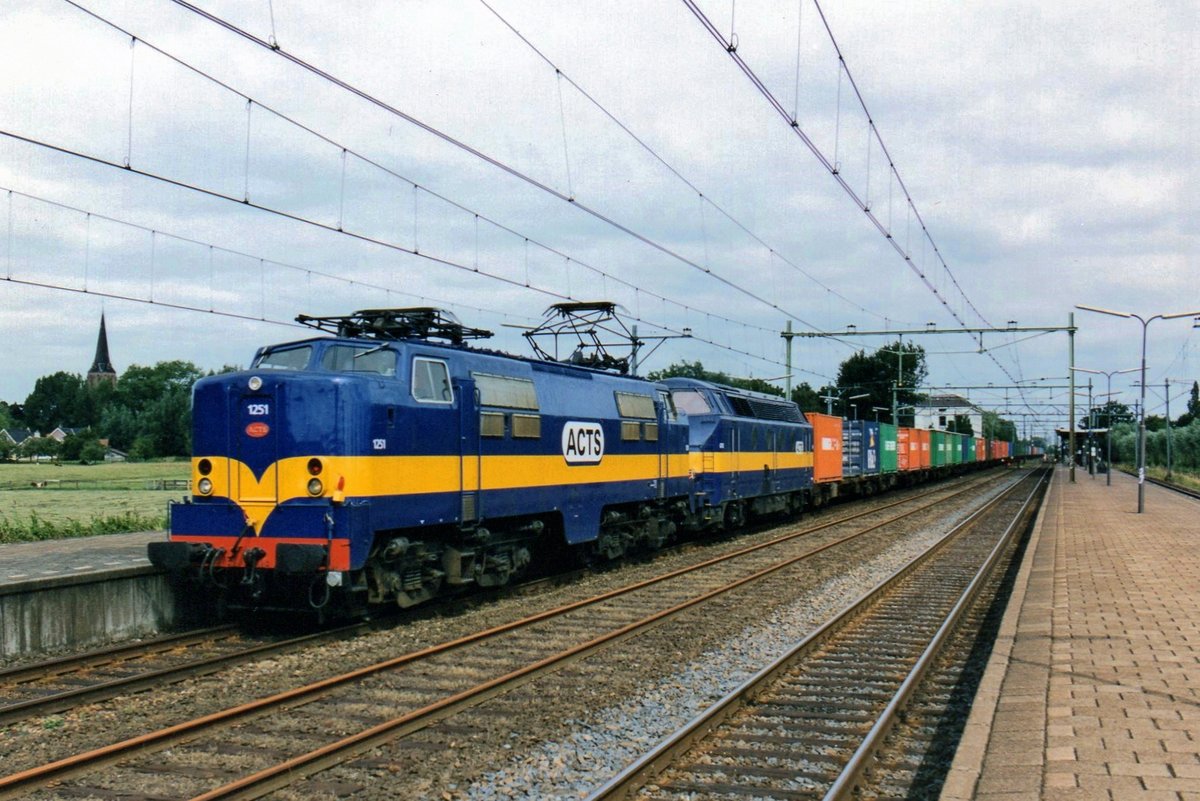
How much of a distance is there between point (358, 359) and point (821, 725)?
657 centimetres

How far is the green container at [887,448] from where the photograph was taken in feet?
142

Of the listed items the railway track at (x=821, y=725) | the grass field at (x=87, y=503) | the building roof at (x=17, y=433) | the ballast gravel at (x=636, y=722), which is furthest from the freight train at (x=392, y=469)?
the building roof at (x=17, y=433)

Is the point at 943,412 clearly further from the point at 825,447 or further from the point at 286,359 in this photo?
the point at 286,359

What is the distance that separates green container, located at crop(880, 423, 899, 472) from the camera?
1706 inches

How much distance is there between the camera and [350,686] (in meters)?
9.22

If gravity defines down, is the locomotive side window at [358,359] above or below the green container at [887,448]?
above

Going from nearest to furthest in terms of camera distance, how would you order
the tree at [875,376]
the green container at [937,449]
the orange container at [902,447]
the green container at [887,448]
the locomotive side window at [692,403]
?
the locomotive side window at [692,403], the green container at [887,448], the orange container at [902,447], the green container at [937,449], the tree at [875,376]

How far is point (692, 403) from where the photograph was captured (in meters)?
23.4

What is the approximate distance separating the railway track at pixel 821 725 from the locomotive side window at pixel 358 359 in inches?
215

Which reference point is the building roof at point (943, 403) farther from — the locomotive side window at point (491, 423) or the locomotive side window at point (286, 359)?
the locomotive side window at point (286, 359)

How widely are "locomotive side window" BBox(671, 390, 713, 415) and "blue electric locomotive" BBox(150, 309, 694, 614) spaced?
8.52 metres

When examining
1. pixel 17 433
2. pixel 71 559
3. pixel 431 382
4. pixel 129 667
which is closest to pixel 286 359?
pixel 431 382

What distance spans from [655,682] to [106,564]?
8063mm

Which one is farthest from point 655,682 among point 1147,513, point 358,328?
point 1147,513
